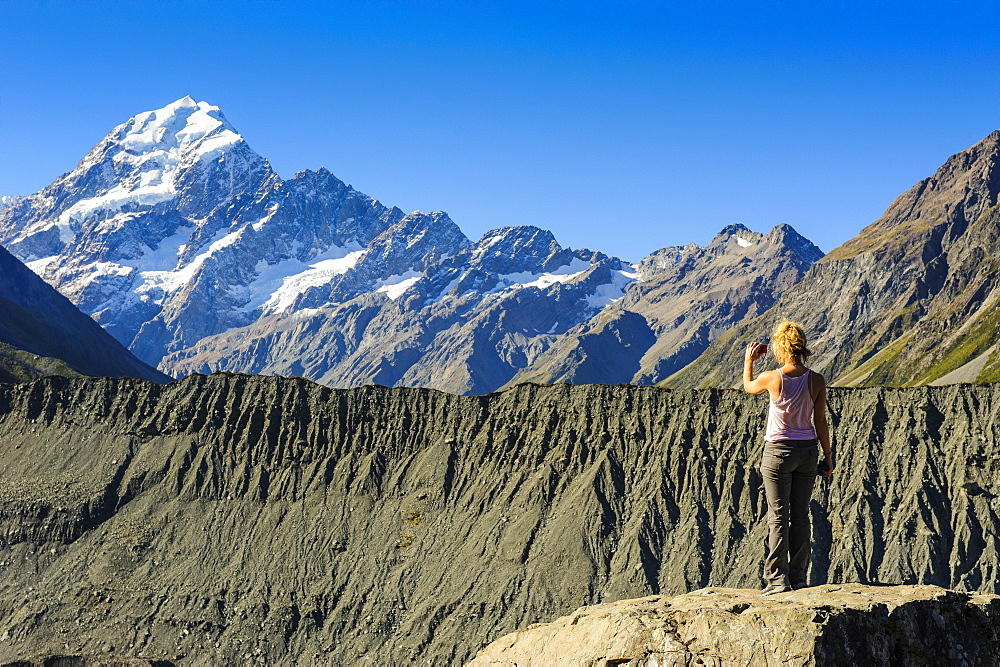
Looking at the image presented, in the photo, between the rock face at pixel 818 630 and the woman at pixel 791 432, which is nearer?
the rock face at pixel 818 630

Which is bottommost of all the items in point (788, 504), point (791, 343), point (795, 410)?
point (788, 504)

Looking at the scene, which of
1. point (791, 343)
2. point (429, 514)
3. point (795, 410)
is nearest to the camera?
point (795, 410)

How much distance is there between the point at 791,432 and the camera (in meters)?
16.5

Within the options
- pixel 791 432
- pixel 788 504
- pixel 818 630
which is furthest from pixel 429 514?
pixel 818 630

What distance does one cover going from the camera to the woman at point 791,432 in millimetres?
16531

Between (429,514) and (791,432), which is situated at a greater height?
(791,432)

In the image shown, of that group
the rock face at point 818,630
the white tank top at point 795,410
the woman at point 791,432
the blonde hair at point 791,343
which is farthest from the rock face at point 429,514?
the blonde hair at point 791,343

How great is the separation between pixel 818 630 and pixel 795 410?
3.71 m

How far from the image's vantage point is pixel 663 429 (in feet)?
278

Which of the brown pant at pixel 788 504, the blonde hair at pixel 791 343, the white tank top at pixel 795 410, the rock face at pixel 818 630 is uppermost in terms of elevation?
the blonde hair at pixel 791 343

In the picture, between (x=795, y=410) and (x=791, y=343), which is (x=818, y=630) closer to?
(x=795, y=410)

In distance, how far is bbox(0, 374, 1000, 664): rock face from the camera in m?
74.6

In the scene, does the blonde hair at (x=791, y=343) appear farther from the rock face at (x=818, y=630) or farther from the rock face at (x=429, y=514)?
the rock face at (x=429, y=514)

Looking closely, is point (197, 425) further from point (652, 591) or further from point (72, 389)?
point (652, 591)
